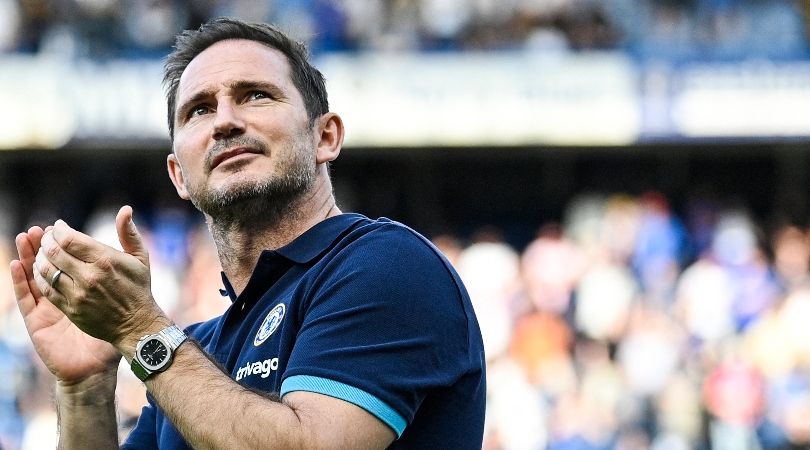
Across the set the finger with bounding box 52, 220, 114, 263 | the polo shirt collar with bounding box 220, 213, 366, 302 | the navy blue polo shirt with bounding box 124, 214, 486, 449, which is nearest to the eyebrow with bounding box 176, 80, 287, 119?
the polo shirt collar with bounding box 220, 213, 366, 302

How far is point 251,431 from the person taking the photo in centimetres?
211

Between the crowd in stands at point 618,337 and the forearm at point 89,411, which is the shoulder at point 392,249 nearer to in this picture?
the forearm at point 89,411

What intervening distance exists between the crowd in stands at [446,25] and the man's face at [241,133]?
10.4m

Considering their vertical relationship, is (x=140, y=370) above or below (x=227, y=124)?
below

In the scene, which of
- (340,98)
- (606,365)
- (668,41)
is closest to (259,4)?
(340,98)

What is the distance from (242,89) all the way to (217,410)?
90 centimetres

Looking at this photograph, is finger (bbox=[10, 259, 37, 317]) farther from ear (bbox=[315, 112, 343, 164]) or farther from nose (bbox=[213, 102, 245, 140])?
ear (bbox=[315, 112, 343, 164])

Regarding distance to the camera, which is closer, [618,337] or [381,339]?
[381,339]

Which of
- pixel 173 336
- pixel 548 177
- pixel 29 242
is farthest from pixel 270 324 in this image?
pixel 548 177

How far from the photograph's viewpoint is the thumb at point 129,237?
7.57 ft

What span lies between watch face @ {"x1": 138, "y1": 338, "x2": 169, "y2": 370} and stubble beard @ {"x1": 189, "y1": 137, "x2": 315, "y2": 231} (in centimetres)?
51

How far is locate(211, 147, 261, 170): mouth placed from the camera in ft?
8.87

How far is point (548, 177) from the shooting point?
15164mm

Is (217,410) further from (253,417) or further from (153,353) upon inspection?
(153,353)
